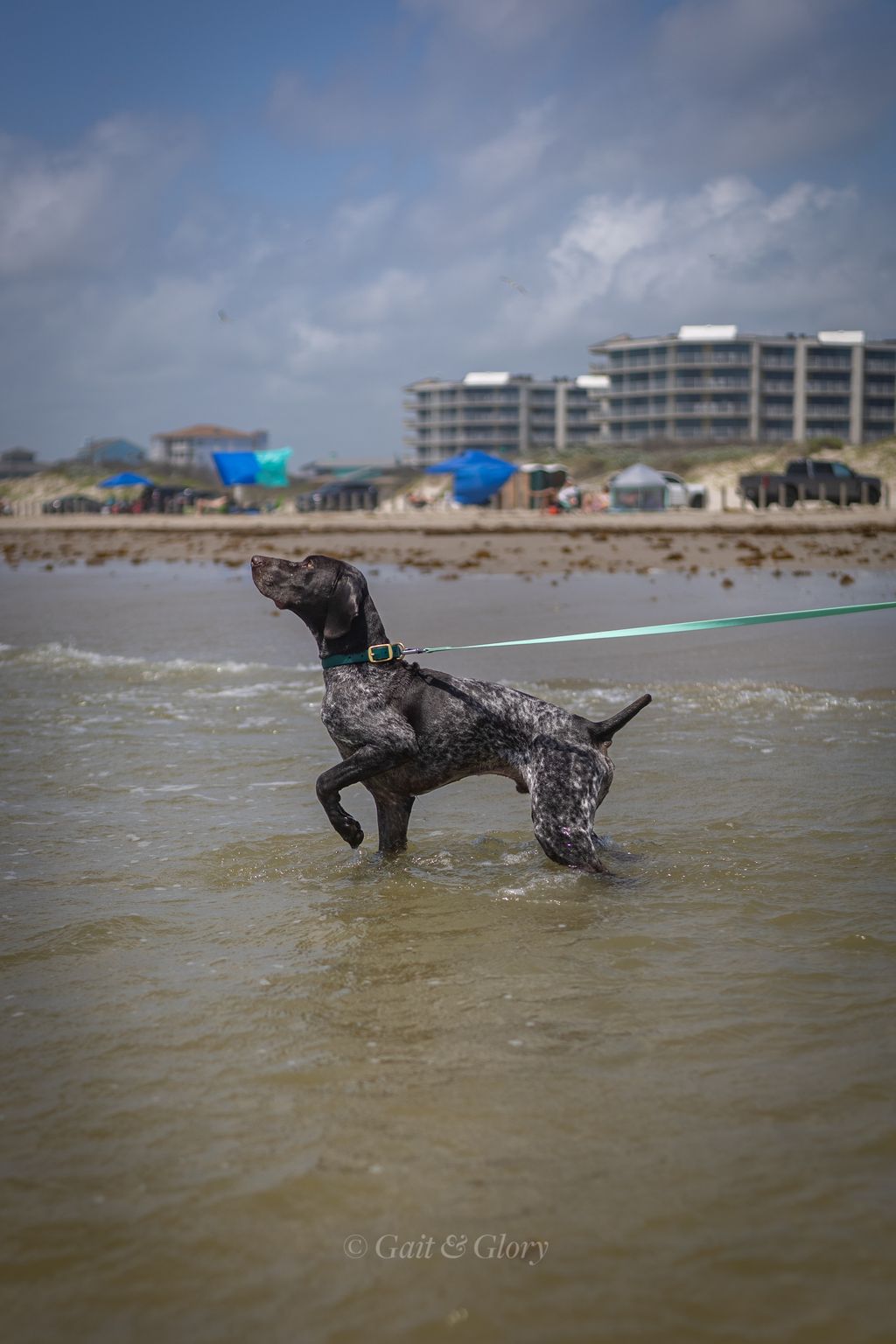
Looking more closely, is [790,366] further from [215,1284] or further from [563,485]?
[215,1284]

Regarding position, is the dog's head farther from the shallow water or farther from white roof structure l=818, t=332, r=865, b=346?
white roof structure l=818, t=332, r=865, b=346

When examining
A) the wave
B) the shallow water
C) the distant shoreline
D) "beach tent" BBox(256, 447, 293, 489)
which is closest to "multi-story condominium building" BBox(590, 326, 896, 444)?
"beach tent" BBox(256, 447, 293, 489)

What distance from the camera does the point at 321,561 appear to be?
4422 mm

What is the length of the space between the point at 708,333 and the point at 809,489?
78561 millimetres

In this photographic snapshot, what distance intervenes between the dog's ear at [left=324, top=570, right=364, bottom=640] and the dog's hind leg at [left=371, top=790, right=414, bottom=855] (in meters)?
0.75

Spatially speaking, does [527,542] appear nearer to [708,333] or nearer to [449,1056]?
[449,1056]

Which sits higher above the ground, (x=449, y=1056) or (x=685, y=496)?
(x=685, y=496)

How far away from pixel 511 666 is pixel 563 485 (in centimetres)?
4508

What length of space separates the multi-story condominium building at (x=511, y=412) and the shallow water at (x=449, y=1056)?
133 m

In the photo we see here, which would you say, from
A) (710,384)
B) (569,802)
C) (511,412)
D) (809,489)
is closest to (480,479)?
(809,489)

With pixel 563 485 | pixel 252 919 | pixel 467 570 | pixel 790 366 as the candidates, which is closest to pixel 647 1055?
pixel 252 919

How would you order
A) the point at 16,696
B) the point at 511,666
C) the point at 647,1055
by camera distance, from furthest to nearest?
the point at 511,666 < the point at 16,696 < the point at 647,1055

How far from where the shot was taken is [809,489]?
4219cm

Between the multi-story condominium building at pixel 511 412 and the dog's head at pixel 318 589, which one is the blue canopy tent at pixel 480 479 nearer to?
the dog's head at pixel 318 589
